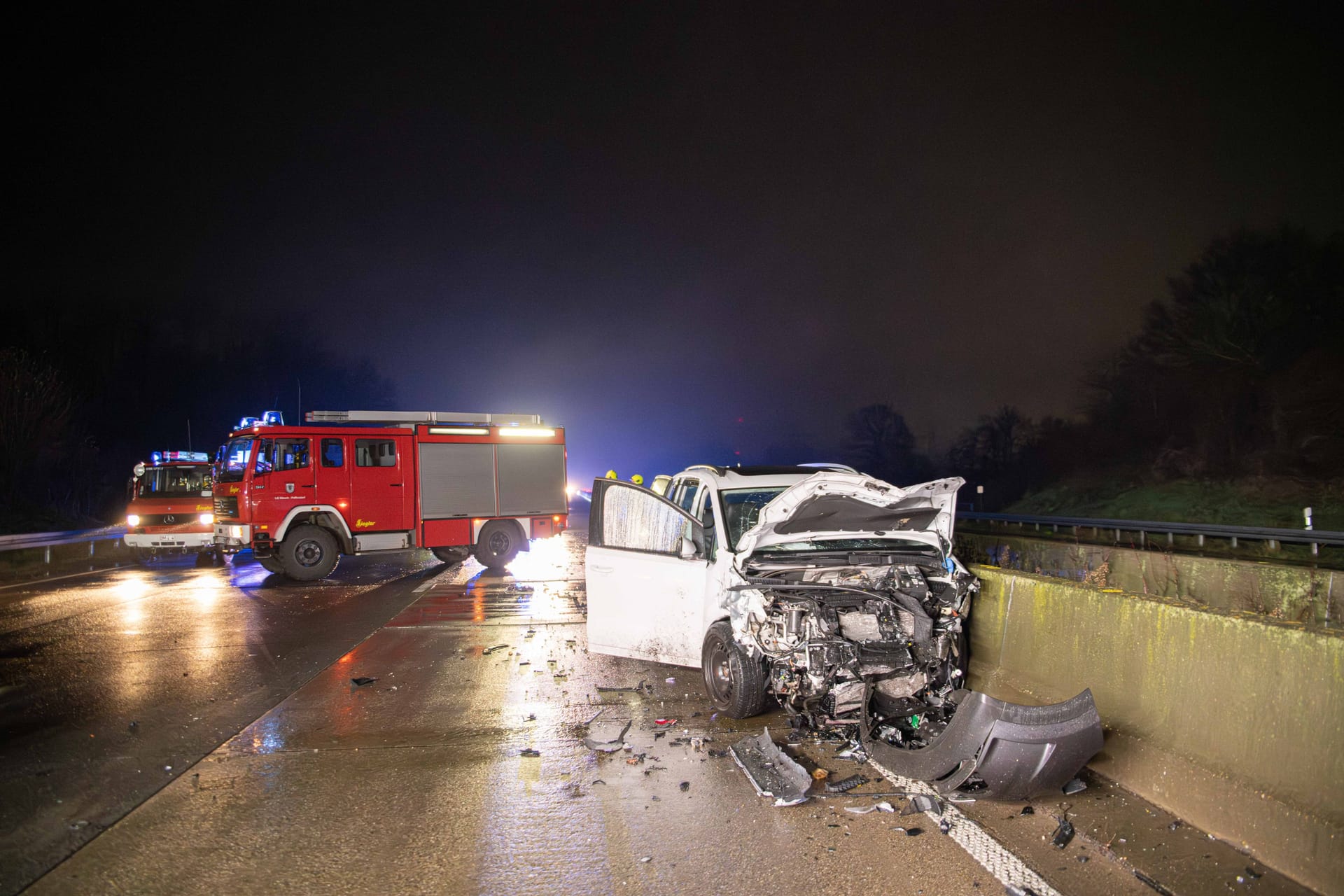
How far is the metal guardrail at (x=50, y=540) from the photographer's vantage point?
→ 20.0 m

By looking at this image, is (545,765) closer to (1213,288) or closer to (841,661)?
(841,661)

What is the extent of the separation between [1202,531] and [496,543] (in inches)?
561

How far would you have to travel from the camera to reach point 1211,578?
1006 cm

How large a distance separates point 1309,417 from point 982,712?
29.2m

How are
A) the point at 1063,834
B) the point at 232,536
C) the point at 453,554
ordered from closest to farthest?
the point at 1063,834, the point at 232,536, the point at 453,554

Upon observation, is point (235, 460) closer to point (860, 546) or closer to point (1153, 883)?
point (860, 546)

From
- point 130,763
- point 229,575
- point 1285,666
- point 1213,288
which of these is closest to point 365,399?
point 229,575

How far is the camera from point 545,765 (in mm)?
5203

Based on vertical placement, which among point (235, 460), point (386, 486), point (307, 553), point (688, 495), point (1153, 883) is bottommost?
point (1153, 883)

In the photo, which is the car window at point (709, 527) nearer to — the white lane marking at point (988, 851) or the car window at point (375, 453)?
the white lane marking at point (988, 851)

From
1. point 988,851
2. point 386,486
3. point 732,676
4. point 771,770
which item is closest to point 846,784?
point 771,770

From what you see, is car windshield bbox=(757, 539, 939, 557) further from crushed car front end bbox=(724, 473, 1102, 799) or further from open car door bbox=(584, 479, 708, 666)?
open car door bbox=(584, 479, 708, 666)

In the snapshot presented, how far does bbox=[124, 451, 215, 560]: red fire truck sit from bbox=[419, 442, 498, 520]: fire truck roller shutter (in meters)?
5.98

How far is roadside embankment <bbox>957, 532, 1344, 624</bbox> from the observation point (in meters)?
9.11
